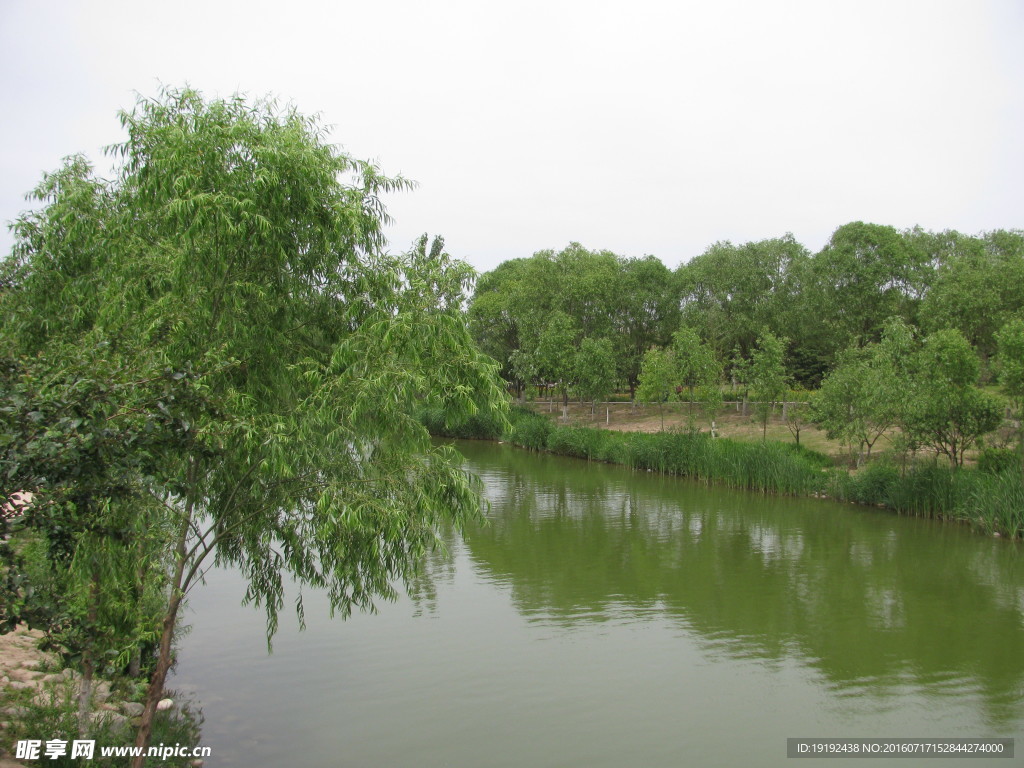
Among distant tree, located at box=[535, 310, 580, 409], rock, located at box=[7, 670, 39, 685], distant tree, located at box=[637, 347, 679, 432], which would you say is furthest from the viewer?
distant tree, located at box=[535, 310, 580, 409]

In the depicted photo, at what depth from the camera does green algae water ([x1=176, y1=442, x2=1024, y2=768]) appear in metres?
9.56

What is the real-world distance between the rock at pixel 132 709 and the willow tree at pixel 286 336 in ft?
7.63

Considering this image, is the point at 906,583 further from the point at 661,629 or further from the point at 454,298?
the point at 454,298

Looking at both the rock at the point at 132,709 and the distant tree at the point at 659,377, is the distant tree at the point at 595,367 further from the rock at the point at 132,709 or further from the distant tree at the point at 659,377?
the rock at the point at 132,709

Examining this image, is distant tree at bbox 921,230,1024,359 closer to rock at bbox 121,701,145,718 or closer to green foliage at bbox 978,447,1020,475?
green foliage at bbox 978,447,1020,475

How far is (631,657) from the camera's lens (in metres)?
12.2

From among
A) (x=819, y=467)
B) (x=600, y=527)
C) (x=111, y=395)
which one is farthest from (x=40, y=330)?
(x=819, y=467)

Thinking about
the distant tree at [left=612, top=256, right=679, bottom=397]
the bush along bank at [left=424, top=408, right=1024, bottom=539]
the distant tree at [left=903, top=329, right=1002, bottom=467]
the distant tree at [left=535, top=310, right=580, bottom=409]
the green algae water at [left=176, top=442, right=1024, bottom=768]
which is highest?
the distant tree at [left=612, top=256, right=679, bottom=397]

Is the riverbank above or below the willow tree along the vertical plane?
below

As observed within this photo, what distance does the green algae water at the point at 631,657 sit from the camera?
956cm

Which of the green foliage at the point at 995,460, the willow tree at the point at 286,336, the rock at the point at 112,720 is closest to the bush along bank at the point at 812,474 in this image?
the green foliage at the point at 995,460

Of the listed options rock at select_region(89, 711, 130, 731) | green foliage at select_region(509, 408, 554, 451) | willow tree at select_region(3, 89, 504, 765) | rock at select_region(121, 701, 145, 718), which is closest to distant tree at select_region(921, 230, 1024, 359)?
green foliage at select_region(509, 408, 554, 451)

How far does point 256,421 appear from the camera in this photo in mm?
6395

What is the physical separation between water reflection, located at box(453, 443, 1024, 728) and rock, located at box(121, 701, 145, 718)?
4.62 meters
